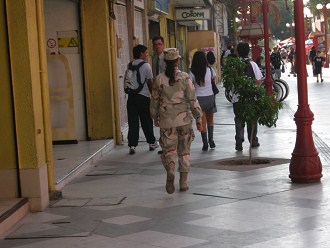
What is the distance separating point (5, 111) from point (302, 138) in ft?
12.0

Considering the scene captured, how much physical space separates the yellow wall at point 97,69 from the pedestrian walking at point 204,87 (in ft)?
6.74

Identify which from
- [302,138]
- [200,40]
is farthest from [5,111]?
[200,40]

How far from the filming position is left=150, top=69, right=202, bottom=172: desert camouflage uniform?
31.9 ft

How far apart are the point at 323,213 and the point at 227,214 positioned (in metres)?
0.96

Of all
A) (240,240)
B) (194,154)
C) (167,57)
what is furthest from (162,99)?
(194,154)

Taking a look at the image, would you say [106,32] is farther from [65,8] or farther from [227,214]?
[227,214]

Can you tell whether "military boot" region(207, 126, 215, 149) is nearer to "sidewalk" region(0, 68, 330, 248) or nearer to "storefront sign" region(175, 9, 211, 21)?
"sidewalk" region(0, 68, 330, 248)

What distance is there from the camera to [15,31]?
880 centimetres

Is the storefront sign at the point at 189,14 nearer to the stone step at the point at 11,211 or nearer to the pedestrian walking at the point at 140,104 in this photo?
the pedestrian walking at the point at 140,104

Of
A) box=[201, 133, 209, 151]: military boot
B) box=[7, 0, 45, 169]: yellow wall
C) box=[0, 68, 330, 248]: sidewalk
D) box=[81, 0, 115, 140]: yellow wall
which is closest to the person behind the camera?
box=[0, 68, 330, 248]: sidewalk

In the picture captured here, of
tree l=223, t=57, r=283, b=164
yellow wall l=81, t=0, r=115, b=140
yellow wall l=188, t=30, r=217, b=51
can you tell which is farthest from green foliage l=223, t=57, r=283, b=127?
yellow wall l=188, t=30, r=217, b=51

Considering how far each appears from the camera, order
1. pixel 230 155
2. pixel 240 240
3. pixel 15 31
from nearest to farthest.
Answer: pixel 240 240, pixel 15 31, pixel 230 155

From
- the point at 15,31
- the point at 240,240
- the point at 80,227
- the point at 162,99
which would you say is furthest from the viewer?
the point at 162,99

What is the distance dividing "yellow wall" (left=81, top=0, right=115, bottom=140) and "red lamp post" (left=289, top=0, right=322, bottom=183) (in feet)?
18.9
